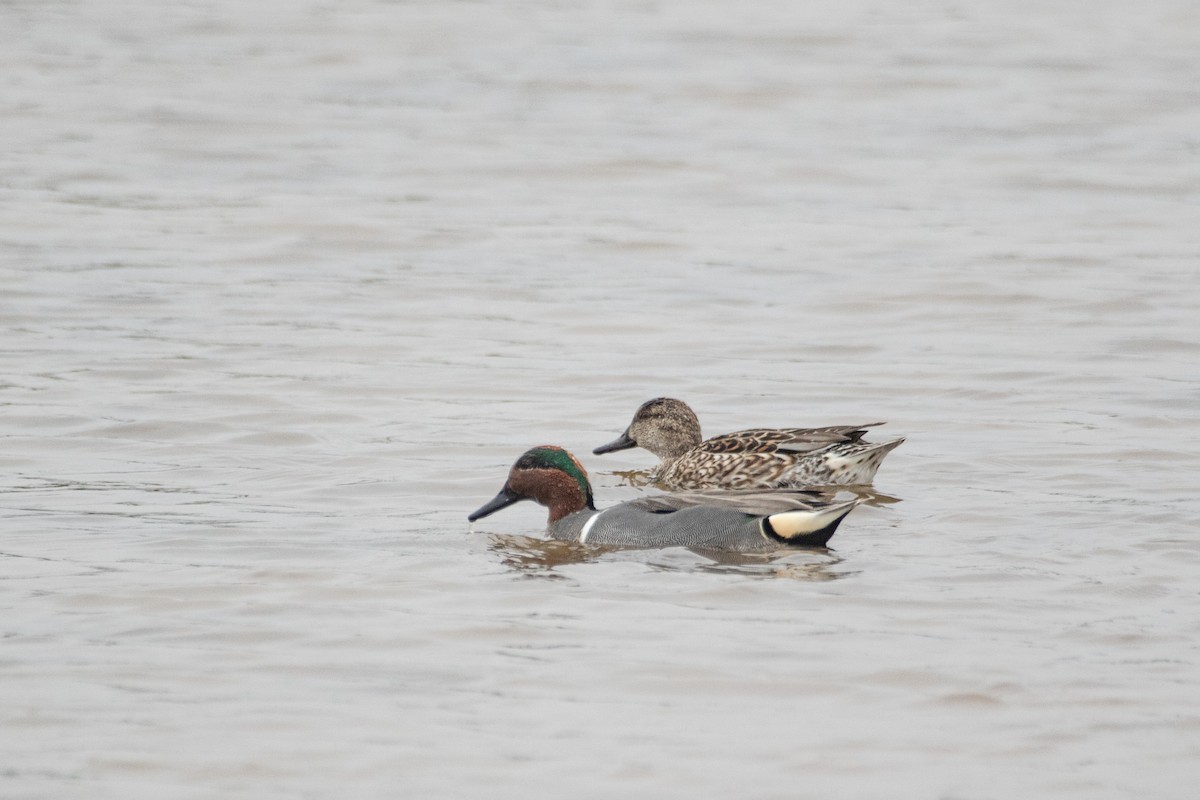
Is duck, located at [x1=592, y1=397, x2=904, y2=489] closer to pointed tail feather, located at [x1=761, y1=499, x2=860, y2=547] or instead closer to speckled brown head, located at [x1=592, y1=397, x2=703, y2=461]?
speckled brown head, located at [x1=592, y1=397, x2=703, y2=461]

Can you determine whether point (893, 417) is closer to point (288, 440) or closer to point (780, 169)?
point (288, 440)

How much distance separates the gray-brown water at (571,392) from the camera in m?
6.04

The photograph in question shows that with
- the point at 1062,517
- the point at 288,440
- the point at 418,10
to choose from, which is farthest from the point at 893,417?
the point at 418,10

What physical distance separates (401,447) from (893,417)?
302cm

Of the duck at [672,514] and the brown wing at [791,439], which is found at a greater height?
the brown wing at [791,439]

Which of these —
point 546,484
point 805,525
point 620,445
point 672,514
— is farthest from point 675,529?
point 620,445

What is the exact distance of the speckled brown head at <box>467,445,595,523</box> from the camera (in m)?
8.88

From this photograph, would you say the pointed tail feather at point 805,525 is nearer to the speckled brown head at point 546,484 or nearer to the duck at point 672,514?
the duck at point 672,514

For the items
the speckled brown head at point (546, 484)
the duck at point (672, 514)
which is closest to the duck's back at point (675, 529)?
the duck at point (672, 514)

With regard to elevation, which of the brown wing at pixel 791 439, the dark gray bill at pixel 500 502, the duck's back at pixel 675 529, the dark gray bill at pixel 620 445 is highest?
the brown wing at pixel 791 439

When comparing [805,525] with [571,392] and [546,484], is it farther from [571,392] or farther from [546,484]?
[571,392]

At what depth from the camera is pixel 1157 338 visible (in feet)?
43.9

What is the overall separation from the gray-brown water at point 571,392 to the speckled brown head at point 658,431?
28cm

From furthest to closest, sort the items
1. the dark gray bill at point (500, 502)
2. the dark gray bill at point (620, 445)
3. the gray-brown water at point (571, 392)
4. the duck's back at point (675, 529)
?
A: the dark gray bill at point (620, 445) → the dark gray bill at point (500, 502) → the duck's back at point (675, 529) → the gray-brown water at point (571, 392)
